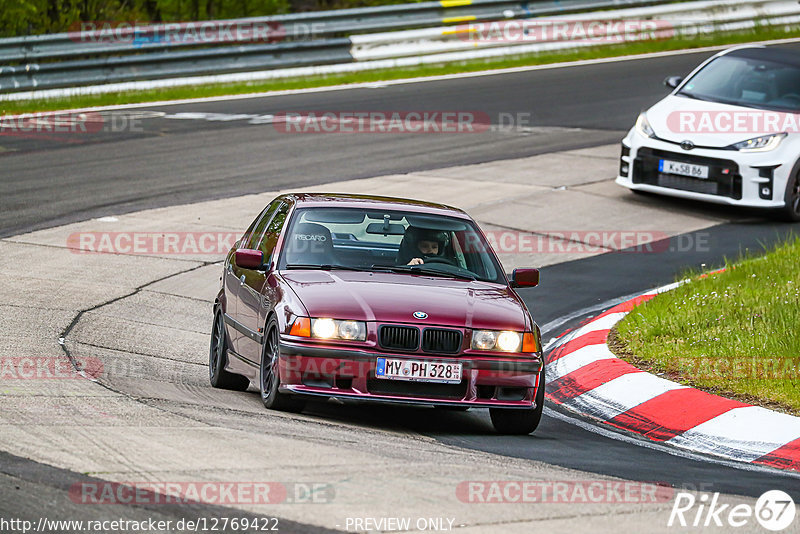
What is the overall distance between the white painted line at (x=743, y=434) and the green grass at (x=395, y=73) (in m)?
15.9

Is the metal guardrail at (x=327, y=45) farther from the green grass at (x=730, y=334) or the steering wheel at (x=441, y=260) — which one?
the steering wheel at (x=441, y=260)

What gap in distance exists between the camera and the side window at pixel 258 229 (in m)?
9.67

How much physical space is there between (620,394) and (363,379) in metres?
2.22

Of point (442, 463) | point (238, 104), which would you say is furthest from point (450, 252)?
point (238, 104)

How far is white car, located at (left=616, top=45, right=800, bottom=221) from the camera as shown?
15.2 m

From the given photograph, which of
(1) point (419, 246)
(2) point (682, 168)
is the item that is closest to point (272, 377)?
(1) point (419, 246)

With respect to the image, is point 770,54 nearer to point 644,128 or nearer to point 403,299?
point 644,128

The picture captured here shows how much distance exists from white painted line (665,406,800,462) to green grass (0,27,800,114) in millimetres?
15890

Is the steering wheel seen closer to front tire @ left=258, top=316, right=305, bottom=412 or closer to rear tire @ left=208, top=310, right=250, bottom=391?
front tire @ left=258, top=316, right=305, bottom=412

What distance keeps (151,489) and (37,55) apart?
17.7m

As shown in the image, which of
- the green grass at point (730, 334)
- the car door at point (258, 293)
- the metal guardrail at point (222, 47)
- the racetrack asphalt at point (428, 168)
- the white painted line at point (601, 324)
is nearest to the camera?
the racetrack asphalt at point (428, 168)

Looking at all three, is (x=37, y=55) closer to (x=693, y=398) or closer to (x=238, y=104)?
(x=238, y=104)

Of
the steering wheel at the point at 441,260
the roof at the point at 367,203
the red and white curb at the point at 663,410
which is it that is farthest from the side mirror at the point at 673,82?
the steering wheel at the point at 441,260

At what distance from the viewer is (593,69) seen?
26.6 meters
